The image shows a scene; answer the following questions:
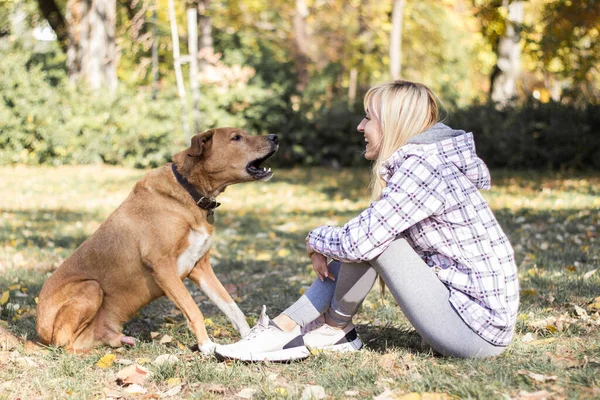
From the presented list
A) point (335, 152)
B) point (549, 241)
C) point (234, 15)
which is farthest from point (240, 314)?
point (234, 15)

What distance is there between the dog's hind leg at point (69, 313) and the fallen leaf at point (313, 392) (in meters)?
1.68

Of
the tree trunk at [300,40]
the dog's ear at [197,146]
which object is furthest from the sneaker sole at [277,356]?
the tree trunk at [300,40]

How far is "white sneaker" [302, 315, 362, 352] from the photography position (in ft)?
12.9

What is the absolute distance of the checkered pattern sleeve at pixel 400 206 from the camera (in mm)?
3338

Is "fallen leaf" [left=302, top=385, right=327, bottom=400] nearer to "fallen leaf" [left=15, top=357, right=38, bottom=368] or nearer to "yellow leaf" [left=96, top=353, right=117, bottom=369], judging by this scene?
"yellow leaf" [left=96, top=353, right=117, bottom=369]

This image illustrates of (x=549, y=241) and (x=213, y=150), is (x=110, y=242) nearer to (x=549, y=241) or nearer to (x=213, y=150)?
(x=213, y=150)

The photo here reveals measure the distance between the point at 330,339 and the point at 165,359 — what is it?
0.97 m

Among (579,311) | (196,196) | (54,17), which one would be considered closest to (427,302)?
(579,311)

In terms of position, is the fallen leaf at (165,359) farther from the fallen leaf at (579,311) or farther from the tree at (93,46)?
the tree at (93,46)

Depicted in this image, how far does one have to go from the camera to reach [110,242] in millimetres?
4387

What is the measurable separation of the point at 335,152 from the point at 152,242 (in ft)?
46.5

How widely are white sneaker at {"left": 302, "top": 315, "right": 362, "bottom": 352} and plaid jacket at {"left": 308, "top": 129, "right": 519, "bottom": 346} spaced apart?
2.13 feet

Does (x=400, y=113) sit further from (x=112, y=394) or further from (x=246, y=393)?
(x=112, y=394)

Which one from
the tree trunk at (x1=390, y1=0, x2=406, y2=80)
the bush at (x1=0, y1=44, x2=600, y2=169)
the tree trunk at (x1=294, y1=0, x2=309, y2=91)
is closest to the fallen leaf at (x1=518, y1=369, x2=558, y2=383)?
the bush at (x1=0, y1=44, x2=600, y2=169)
